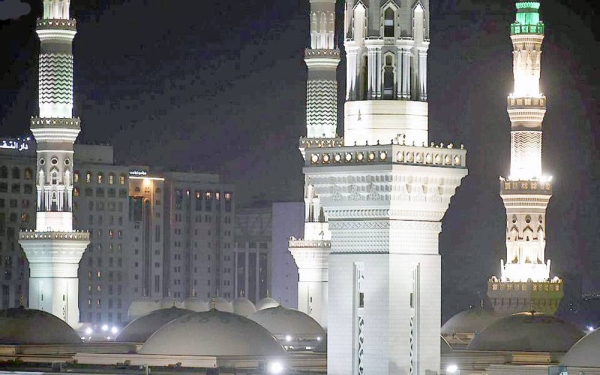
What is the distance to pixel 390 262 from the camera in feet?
184

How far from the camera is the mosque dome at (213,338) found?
7200 centimetres

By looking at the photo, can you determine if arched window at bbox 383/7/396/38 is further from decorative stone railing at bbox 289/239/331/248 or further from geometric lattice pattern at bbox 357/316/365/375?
decorative stone railing at bbox 289/239/331/248

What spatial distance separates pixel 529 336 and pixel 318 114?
776 inches

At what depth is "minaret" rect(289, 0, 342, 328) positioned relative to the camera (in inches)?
3816

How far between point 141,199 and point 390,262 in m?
123

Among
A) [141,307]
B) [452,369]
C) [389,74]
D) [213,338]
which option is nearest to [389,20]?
[389,74]

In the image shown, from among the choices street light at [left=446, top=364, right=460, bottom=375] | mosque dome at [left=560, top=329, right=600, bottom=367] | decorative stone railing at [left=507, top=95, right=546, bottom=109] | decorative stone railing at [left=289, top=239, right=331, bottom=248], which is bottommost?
street light at [left=446, top=364, right=460, bottom=375]

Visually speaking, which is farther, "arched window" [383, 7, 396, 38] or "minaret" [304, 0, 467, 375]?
"arched window" [383, 7, 396, 38]

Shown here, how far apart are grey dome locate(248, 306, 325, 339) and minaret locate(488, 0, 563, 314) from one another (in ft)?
27.6

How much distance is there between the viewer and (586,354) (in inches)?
2591

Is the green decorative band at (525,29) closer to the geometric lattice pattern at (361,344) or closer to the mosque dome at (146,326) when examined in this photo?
the mosque dome at (146,326)

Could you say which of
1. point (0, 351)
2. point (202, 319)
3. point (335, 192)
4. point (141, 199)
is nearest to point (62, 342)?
point (0, 351)

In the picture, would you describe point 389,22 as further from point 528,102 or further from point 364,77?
point 528,102

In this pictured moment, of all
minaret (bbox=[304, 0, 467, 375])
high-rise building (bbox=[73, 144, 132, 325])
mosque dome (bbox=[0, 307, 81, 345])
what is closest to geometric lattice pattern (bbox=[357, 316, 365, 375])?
minaret (bbox=[304, 0, 467, 375])
